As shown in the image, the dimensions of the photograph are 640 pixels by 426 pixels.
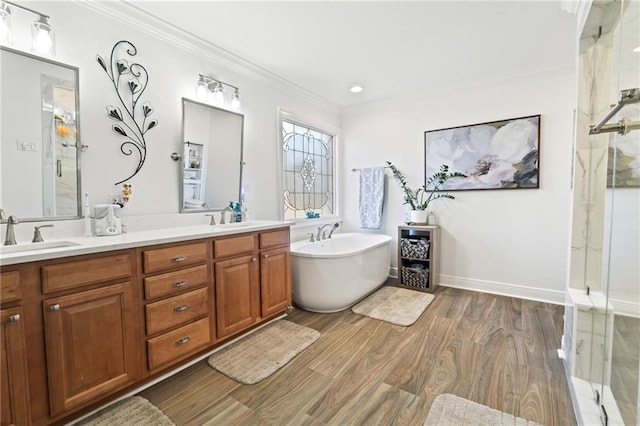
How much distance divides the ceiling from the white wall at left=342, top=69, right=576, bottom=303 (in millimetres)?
258

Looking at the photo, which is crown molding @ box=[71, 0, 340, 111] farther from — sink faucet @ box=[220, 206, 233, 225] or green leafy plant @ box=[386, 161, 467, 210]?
green leafy plant @ box=[386, 161, 467, 210]

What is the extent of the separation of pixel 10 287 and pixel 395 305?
2867 millimetres

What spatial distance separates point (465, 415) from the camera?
A: 1.52m

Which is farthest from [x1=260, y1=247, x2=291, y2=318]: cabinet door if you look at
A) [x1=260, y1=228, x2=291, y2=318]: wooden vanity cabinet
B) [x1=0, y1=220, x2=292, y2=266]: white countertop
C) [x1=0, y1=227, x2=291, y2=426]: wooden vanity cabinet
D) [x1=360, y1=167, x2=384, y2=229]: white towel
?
[x1=360, y1=167, x2=384, y2=229]: white towel

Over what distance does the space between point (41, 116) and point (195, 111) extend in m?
1.01

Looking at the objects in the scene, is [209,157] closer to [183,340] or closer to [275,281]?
[275,281]

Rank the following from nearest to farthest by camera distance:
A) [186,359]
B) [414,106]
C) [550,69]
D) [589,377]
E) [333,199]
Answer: [589,377], [186,359], [550,69], [414,106], [333,199]

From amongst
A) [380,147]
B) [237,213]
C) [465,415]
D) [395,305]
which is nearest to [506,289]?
[395,305]

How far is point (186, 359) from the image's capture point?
1.94m

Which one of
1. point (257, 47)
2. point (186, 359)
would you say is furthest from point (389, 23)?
point (186, 359)

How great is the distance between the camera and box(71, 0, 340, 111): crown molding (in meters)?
1.95

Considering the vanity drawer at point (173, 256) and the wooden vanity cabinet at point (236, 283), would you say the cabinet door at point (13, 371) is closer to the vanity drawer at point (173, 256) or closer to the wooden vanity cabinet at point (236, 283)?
the vanity drawer at point (173, 256)

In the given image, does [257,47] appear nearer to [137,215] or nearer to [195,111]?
[195,111]

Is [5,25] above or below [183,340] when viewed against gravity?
above
